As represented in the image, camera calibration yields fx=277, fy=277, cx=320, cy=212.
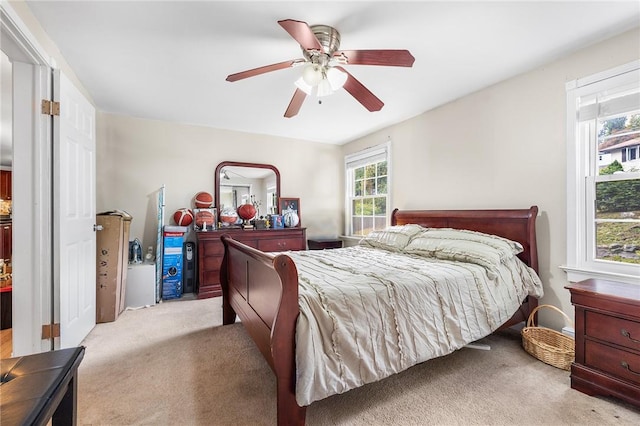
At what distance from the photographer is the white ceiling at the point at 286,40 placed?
1772mm

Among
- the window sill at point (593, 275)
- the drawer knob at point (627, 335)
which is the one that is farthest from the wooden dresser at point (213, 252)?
the drawer knob at point (627, 335)

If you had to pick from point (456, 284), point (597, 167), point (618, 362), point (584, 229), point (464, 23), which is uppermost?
point (464, 23)

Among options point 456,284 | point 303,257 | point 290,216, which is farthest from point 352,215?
point 456,284

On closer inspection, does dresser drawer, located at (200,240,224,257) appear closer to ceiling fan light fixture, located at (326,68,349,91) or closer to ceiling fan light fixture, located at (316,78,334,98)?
ceiling fan light fixture, located at (316,78,334,98)

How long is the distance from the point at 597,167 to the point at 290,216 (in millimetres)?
3579

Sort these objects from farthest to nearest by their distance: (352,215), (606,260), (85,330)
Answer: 1. (352,215)
2. (85,330)
3. (606,260)

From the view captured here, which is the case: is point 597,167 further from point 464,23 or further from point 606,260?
point 464,23

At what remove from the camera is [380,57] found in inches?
71.2

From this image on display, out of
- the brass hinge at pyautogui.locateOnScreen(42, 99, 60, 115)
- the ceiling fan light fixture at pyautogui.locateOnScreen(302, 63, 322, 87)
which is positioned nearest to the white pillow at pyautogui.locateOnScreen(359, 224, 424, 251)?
the ceiling fan light fixture at pyautogui.locateOnScreen(302, 63, 322, 87)

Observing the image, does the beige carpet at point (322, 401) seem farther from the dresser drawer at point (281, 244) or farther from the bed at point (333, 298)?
the dresser drawer at point (281, 244)

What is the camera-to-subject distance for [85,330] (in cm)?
246

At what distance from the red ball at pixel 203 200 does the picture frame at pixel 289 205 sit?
110cm

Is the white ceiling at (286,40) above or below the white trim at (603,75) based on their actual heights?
above

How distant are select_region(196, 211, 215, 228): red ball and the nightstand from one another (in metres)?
1.63
